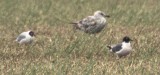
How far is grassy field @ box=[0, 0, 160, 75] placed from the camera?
9.88 meters

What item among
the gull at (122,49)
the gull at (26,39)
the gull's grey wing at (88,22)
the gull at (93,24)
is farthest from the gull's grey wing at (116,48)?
the gull's grey wing at (88,22)

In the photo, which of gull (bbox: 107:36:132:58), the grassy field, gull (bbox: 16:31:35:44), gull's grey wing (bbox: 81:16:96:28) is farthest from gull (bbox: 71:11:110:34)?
gull (bbox: 107:36:132:58)

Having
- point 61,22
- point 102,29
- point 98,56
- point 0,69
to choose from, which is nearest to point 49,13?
point 61,22

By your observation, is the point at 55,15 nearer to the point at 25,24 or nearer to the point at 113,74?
the point at 25,24

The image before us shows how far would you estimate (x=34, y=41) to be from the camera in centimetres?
1345

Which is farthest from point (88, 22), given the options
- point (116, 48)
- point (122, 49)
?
point (122, 49)

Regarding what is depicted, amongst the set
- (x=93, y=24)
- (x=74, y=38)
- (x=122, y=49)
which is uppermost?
(x=93, y=24)

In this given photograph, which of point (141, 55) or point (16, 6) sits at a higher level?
point (16, 6)

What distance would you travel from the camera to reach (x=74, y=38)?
13.8 m

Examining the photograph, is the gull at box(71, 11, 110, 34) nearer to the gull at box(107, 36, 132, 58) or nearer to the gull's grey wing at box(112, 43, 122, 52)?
the gull at box(107, 36, 132, 58)

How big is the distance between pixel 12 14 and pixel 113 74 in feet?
33.0

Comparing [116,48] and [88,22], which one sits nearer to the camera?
[116,48]

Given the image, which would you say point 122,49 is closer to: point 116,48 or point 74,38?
point 116,48

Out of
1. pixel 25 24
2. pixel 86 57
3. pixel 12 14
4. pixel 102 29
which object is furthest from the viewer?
pixel 12 14
